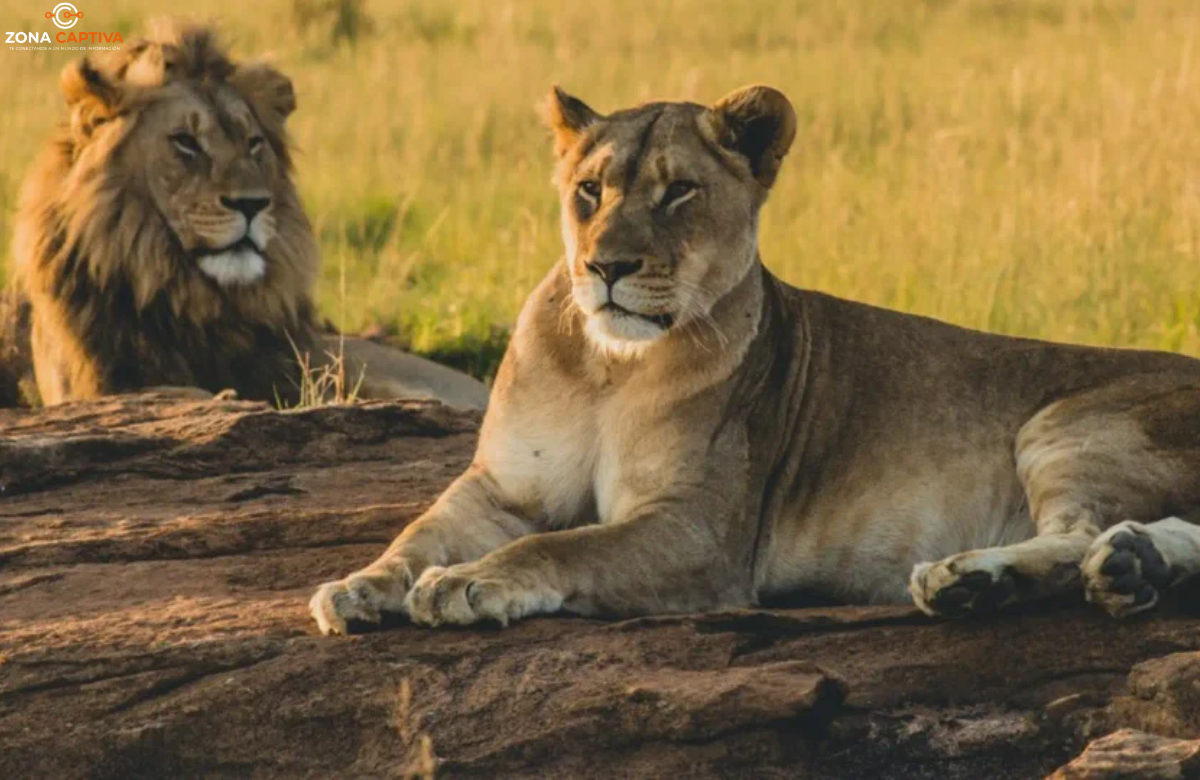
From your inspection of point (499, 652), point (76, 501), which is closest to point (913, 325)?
point (499, 652)

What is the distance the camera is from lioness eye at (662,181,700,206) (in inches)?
177

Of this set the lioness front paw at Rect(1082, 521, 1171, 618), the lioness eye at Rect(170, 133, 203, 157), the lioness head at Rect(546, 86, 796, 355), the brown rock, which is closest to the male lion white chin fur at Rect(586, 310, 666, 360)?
the lioness head at Rect(546, 86, 796, 355)

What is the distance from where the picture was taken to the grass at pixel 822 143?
27.6 feet

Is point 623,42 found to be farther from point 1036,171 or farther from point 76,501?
point 76,501

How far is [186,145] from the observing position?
24.8 feet

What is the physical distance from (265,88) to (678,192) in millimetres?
3669

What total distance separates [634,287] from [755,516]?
54 centimetres

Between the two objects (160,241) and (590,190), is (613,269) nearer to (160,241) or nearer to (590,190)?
(590,190)

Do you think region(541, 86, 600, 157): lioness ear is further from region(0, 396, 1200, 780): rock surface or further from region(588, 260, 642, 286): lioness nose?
region(0, 396, 1200, 780): rock surface

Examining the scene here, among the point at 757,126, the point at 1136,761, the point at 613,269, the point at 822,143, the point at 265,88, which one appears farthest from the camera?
the point at 822,143

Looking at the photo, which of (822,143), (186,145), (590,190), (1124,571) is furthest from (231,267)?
(822,143)

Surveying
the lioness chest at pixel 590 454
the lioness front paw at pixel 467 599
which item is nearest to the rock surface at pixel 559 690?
the lioness front paw at pixel 467 599

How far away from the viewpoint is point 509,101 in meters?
12.9

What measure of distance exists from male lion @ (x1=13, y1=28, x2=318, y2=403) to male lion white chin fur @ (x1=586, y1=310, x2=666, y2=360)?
3.30 metres
